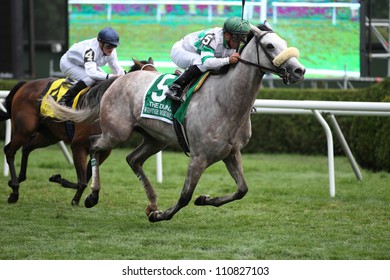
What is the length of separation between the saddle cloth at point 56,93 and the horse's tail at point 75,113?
0.88 ft

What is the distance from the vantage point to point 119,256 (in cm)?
562

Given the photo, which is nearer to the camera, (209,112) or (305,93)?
(209,112)

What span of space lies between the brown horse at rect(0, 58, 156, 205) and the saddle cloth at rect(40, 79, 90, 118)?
0.26ft

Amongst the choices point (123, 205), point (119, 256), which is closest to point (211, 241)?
point (119, 256)

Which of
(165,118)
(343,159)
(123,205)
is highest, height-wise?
(165,118)

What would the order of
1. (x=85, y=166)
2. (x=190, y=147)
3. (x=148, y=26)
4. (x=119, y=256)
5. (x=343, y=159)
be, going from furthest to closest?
1. (x=148, y=26)
2. (x=343, y=159)
3. (x=85, y=166)
4. (x=190, y=147)
5. (x=119, y=256)

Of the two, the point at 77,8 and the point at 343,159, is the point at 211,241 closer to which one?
the point at 343,159

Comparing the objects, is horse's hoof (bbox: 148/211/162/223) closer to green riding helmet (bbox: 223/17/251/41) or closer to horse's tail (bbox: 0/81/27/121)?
green riding helmet (bbox: 223/17/251/41)

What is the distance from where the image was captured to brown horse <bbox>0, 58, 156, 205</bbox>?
7828 mm

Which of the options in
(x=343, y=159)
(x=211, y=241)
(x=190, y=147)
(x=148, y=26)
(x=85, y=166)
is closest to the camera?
(x=211, y=241)

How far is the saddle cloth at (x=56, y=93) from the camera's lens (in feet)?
25.8

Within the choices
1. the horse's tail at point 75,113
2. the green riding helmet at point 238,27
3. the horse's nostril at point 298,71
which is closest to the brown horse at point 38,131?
the horse's tail at point 75,113

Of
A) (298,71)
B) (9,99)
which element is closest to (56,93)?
(9,99)

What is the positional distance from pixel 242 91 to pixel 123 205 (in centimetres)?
197
